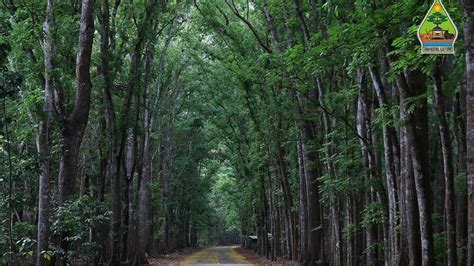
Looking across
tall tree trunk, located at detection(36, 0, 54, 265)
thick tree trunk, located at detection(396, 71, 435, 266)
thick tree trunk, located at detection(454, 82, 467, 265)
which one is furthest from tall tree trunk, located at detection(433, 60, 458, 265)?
tall tree trunk, located at detection(36, 0, 54, 265)

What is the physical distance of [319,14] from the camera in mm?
15250

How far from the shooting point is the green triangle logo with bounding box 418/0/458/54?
493 cm

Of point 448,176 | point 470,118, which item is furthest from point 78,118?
point 470,118

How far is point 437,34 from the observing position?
196 inches

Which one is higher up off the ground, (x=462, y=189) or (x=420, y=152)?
(x=420, y=152)

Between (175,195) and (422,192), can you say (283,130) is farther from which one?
(175,195)

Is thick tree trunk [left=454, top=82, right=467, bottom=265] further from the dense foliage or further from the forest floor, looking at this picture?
the forest floor

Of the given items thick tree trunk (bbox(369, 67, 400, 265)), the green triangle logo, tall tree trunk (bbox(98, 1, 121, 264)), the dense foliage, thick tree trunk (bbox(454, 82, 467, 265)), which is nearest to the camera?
the green triangle logo

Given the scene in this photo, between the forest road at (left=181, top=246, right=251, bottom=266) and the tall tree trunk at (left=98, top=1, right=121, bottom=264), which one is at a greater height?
the tall tree trunk at (left=98, top=1, right=121, bottom=264)

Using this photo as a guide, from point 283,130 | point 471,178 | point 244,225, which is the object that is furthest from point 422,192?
point 244,225

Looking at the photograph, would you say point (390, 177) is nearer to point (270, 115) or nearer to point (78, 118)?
point (78, 118)

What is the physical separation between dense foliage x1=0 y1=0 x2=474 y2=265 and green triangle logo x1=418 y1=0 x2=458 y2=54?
69 mm

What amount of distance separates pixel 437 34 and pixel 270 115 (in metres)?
17.0

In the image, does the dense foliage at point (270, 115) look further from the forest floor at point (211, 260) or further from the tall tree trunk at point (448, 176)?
the forest floor at point (211, 260)
